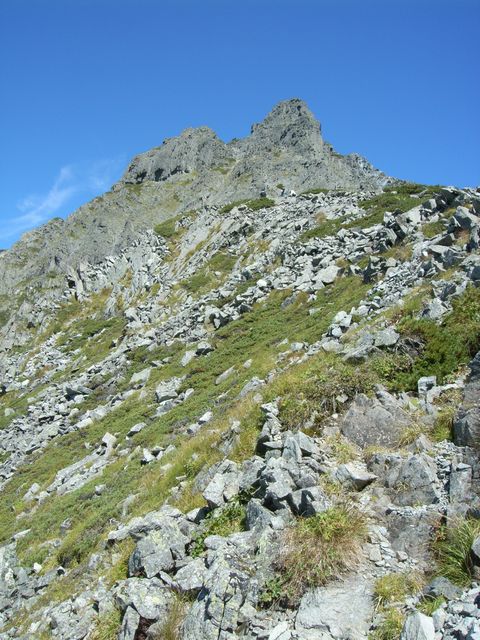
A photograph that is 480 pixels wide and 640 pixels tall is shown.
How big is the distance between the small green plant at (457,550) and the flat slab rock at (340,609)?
3.06 ft

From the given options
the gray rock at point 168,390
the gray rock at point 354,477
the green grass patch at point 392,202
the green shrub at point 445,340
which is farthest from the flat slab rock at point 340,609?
the green grass patch at point 392,202

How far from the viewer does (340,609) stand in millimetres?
5422

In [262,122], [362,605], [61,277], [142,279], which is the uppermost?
[262,122]

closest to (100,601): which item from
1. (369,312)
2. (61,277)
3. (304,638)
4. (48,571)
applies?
(304,638)

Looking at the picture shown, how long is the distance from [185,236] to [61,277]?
2002 centimetres

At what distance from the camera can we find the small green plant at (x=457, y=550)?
5305 millimetres

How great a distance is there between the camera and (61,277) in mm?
64562

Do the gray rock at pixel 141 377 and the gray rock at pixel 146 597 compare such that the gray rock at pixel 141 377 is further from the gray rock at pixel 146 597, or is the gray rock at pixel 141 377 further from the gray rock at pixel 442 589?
the gray rock at pixel 442 589

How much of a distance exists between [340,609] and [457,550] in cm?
159

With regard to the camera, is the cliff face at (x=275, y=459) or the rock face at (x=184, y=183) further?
the rock face at (x=184, y=183)

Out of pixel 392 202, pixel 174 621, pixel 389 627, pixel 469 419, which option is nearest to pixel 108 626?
pixel 174 621

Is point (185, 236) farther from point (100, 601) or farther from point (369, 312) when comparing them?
point (100, 601)

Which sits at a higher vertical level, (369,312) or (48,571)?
(369,312)

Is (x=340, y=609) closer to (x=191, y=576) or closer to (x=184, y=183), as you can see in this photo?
(x=191, y=576)
